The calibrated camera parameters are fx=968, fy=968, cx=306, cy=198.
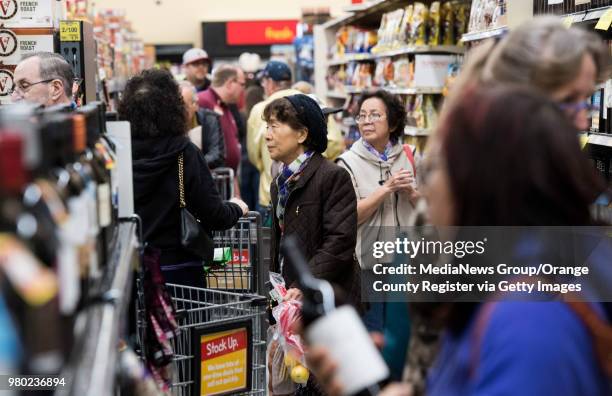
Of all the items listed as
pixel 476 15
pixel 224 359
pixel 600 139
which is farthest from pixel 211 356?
pixel 476 15

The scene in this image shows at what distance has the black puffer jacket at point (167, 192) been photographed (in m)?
4.00

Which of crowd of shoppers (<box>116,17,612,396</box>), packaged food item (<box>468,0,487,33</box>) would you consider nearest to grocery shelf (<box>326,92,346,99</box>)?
packaged food item (<box>468,0,487,33</box>)

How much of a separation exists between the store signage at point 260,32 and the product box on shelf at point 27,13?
55.4 feet

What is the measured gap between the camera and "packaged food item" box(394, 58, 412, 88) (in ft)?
23.5

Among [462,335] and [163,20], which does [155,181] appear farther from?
[163,20]

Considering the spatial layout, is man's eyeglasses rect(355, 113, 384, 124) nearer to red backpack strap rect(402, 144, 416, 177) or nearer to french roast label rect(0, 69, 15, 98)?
red backpack strap rect(402, 144, 416, 177)

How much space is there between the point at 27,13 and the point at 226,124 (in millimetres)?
3693

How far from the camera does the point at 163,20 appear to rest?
2181cm

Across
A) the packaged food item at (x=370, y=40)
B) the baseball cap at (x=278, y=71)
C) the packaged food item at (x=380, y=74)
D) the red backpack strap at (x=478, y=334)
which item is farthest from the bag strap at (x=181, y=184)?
the packaged food item at (x=370, y=40)

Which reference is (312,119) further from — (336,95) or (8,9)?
(336,95)

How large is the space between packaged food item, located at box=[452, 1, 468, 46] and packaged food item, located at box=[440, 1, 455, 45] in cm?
2

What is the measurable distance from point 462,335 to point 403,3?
6.77 meters

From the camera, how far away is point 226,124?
8.34 metres

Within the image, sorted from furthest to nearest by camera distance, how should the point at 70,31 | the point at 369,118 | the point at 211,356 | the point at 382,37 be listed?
the point at 382,37 → the point at 369,118 → the point at 70,31 → the point at 211,356
